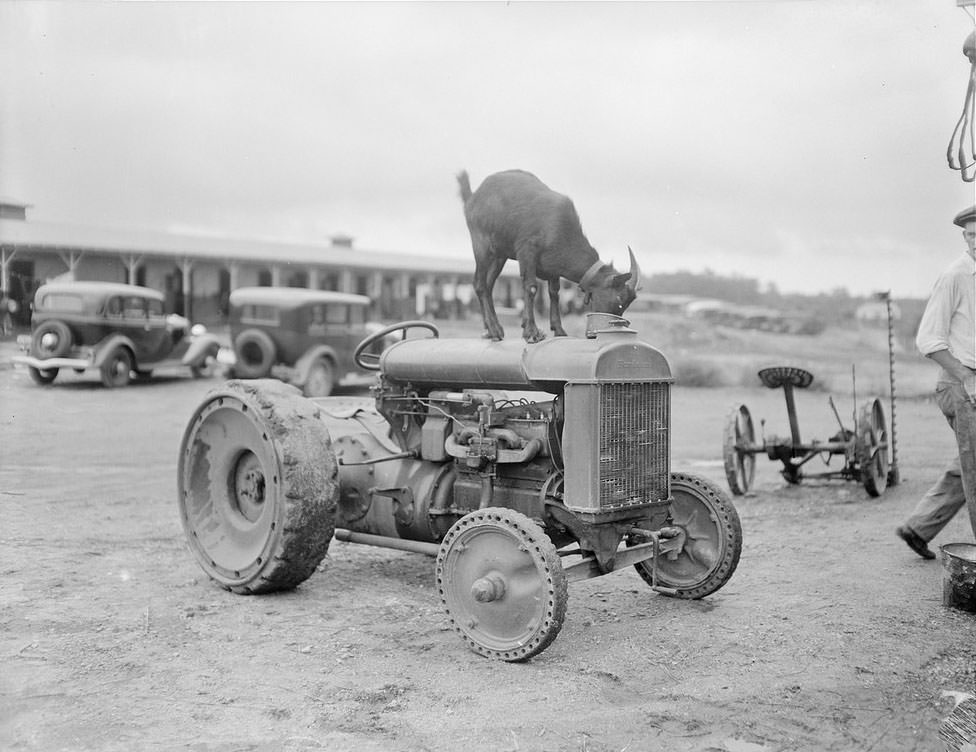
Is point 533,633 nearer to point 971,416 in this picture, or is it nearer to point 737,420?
point 971,416

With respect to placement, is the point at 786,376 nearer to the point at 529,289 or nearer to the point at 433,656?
the point at 529,289

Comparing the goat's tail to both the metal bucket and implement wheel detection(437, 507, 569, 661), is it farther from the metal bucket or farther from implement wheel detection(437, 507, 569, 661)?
the metal bucket

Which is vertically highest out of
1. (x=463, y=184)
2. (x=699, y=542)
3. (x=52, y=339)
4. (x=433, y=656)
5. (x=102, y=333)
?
(x=463, y=184)

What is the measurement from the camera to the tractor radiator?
4.18m

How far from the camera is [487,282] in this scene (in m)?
4.87

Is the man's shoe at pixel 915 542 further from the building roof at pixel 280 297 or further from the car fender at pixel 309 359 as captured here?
the building roof at pixel 280 297

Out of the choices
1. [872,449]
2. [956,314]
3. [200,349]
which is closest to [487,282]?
[956,314]

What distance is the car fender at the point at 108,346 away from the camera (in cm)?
1500

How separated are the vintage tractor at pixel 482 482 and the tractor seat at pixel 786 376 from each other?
334 cm

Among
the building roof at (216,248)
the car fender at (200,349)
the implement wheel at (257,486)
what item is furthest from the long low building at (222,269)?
the implement wheel at (257,486)

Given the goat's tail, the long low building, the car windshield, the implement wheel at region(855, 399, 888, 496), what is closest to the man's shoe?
the implement wheel at region(855, 399, 888, 496)

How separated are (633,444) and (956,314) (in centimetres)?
211

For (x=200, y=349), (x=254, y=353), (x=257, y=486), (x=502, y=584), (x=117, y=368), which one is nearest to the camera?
(x=502, y=584)

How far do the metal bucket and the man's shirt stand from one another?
1070mm
